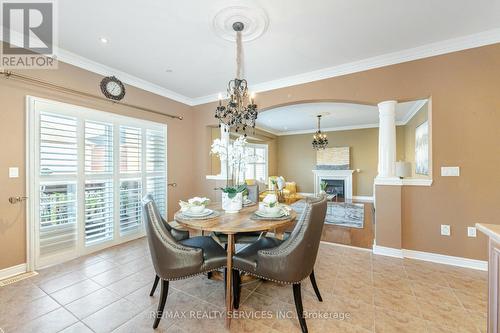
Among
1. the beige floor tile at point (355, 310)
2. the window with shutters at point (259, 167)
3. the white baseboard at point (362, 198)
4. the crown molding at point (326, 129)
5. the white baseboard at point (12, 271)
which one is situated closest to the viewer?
the beige floor tile at point (355, 310)

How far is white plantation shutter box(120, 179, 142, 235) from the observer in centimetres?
349

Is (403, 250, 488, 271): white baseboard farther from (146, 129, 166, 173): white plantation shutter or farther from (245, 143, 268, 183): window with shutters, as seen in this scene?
(245, 143, 268, 183): window with shutters

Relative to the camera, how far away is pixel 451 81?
2.67 m

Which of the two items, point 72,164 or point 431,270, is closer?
point 431,270

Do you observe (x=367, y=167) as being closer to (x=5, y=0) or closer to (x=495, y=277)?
(x=495, y=277)

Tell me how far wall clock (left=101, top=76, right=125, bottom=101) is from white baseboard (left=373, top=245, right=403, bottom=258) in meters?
4.52

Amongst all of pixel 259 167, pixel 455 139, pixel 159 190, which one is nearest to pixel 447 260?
pixel 455 139

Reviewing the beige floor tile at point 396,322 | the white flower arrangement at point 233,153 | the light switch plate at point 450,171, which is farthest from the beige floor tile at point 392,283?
the white flower arrangement at point 233,153

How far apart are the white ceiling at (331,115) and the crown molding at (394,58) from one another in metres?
1.08

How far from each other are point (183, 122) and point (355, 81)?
3323 mm

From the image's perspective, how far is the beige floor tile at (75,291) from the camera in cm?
202

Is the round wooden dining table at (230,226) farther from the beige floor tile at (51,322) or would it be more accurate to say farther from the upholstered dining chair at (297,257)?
the beige floor tile at (51,322)

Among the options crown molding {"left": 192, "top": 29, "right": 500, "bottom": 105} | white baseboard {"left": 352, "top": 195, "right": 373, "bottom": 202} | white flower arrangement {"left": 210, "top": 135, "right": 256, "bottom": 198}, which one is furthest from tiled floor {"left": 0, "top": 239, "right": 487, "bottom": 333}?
white baseboard {"left": 352, "top": 195, "right": 373, "bottom": 202}

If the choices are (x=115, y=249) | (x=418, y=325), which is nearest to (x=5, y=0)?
(x=115, y=249)
